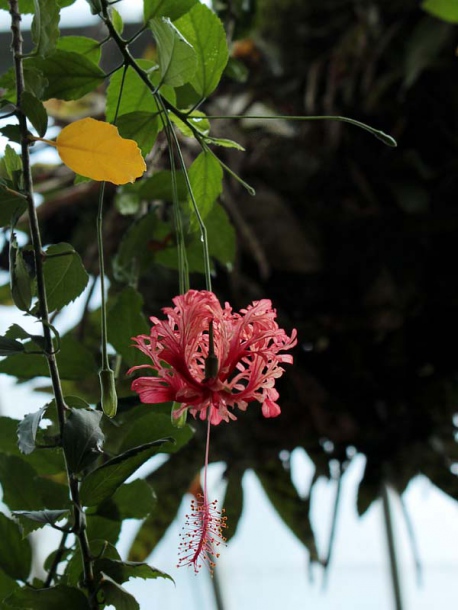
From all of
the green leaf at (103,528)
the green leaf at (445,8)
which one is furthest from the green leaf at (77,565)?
the green leaf at (445,8)

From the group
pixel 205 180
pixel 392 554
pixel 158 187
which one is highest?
pixel 392 554

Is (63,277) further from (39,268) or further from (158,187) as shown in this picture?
(158,187)

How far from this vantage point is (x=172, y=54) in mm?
388

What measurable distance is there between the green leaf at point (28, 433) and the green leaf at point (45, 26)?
0.18m

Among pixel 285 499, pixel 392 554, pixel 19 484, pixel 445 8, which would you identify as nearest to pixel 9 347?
pixel 19 484

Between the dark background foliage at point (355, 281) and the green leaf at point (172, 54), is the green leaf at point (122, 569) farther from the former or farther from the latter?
the dark background foliage at point (355, 281)

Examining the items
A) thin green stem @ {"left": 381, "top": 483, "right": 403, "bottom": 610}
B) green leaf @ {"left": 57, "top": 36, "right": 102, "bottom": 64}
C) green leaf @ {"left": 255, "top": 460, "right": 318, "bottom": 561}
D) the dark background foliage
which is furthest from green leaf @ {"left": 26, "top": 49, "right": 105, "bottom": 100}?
thin green stem @ {"left": 381, "top": 483, "right": 403, "bottom": 610}

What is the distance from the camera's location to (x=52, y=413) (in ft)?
1.41

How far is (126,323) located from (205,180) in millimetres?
108

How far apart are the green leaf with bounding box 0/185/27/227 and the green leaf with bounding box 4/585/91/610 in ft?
0.58

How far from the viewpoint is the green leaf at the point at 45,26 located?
0.37m

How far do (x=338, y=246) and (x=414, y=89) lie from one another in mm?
301

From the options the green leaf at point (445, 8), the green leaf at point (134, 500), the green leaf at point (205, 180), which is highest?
the green leaf at point (445, 8)

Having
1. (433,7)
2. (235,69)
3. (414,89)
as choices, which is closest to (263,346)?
(235,69)
